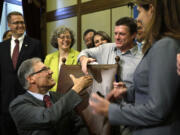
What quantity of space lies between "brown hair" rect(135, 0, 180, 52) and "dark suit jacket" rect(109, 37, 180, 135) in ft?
0.20

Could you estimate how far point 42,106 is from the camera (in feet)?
5.58

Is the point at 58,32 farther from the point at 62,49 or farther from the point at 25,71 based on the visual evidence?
the point at 25,71

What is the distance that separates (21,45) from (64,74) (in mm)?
972

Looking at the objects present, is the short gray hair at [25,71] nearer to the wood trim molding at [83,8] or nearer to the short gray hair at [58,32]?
the short gray hair at [58,32]

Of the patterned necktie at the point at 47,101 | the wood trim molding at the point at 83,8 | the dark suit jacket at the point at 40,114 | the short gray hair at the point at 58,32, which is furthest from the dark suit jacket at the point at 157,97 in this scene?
the wood trim molding at the point at 83,8

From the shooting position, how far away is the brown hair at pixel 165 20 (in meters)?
0.91

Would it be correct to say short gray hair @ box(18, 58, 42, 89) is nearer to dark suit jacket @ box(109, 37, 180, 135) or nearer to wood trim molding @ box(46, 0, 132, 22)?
dark suit jacket @ box(109, 37, 180, 135)

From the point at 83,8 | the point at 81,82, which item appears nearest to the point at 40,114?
the point at 81,82

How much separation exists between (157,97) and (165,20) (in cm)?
34

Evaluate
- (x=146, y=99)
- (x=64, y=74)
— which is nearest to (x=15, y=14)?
(x=64, y=74)

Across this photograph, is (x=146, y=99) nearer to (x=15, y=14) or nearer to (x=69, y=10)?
(x=15, y=14)

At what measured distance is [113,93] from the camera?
123cm

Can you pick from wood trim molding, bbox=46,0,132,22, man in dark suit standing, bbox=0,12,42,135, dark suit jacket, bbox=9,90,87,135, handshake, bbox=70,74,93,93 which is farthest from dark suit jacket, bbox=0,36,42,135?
wood trim molding, bbox=46,0,132,22

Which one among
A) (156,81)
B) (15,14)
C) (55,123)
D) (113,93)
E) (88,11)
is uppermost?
(88,11)
